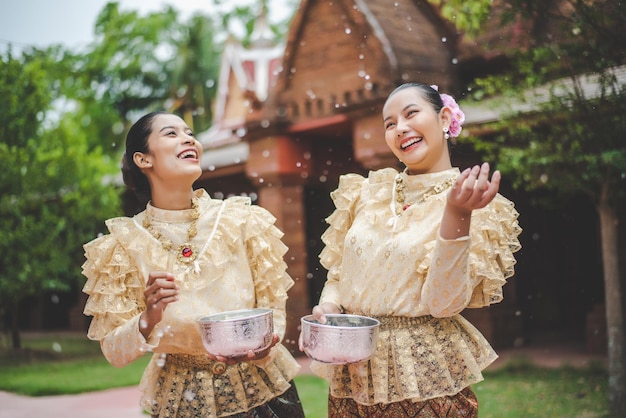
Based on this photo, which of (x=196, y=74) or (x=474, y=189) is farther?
(x=196, y=74)

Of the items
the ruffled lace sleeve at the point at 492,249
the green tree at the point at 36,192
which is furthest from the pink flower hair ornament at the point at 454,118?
the green tree at the point at 36,192

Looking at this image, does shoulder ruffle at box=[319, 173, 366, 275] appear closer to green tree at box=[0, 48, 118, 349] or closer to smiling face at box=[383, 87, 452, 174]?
smiling face at box=[383, 87, 452, 174]

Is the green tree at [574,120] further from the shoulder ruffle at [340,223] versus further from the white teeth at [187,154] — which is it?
the white teeth at [187,154]

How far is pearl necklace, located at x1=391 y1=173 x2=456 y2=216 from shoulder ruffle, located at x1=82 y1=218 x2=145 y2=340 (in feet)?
3.40

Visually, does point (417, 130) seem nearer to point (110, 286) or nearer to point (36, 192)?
point (110, 286)

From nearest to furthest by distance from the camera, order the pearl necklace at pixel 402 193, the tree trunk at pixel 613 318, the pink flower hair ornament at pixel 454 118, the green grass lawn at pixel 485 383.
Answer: the pearl necklace at pixel 402 193
the pink flower hair ornament at pixel 454 118
the tree trunk at pixel 613 318
the green grass lawn at pixel 485 383

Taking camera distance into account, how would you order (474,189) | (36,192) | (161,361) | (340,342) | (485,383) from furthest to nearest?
1. (36,192)
2. (485,383)
3. (161,361)
4. (340,342)
5. (474,189)

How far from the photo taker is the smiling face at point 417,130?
8.13 ft

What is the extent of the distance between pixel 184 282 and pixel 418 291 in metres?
0.89

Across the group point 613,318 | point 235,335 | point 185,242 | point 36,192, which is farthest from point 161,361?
point 36,192

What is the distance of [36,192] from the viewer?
35.4 ft

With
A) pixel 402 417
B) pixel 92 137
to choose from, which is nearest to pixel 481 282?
pixel 402 417

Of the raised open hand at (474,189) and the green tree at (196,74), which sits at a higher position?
the green tree at (196,74)

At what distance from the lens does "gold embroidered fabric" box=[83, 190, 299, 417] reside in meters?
2.55
